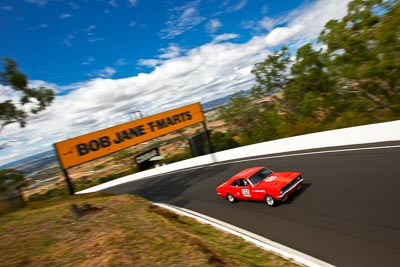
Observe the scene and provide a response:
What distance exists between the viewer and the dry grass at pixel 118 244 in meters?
5.88

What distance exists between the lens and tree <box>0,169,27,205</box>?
17031 mm

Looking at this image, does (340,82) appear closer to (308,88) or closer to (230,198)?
(308,88)

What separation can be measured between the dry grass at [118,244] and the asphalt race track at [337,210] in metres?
1.57

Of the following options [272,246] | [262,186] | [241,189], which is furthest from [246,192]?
[272,246]

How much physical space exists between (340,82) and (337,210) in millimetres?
24021

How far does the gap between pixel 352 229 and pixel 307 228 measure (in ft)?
4.04

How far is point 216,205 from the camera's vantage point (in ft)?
42.0

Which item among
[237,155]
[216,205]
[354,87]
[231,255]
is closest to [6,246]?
[231,255]

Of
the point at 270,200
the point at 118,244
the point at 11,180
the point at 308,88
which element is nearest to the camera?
the point at 118,244

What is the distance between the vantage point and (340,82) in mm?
28625

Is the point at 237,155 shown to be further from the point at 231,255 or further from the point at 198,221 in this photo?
the point at 231,255

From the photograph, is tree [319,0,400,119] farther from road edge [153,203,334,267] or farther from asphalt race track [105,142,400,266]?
road edge [153,203,334,267]

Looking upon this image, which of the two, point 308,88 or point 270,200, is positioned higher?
point 308,88

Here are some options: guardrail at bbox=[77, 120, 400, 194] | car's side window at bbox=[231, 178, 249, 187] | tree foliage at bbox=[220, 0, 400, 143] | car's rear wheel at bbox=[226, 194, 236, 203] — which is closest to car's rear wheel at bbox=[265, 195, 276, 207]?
car's side window at bbox=[231, 178, 249, 187]
